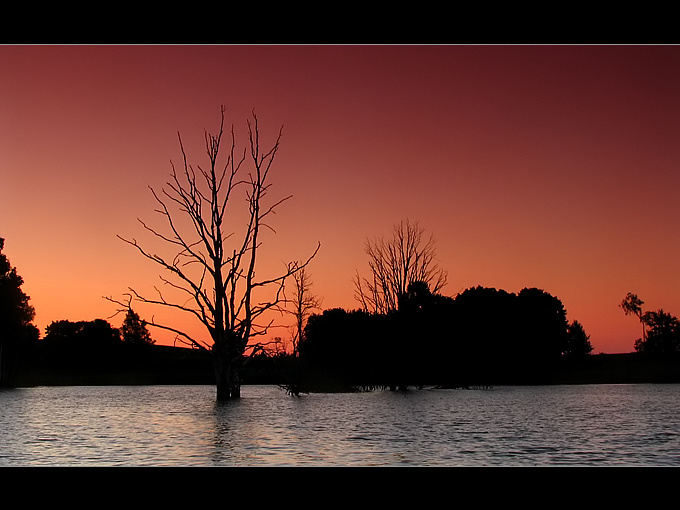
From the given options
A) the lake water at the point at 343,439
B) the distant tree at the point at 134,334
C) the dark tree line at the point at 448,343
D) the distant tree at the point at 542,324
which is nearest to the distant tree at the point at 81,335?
the distant tree at the point at 134,334

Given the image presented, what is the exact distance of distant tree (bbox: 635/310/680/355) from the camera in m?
75.3

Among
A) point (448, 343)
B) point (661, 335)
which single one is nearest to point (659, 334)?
Result: point (661, 335)

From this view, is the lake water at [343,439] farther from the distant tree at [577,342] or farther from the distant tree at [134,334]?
the distant tree at [134,334]

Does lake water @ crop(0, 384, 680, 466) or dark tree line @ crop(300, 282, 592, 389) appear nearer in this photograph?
lake water @ crop(0, 384, 680, 466)

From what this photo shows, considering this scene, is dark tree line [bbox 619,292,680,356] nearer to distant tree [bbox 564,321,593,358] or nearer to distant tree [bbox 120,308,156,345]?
distant tree [bbox 564,321,593,358]

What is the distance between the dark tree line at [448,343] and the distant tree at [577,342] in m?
0.54

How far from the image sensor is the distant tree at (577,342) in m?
65.9

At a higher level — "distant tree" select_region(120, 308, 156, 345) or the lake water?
"distant tree" select_region(120, 308, 156, 345)

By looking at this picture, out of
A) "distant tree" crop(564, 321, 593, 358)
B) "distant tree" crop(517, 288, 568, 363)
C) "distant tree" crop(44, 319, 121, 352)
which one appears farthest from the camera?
"distant tree" crop(44, 319, 121, 352)

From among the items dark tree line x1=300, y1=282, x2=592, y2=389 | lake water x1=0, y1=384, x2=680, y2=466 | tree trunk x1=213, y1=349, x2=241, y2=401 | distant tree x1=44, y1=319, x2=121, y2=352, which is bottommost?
lake water x1=0, y1=384, x2=680, y2=466

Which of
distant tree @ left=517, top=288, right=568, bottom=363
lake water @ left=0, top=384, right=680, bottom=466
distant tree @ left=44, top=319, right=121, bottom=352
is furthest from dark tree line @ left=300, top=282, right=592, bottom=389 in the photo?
distant tree @ left=44, top=319, right=121, bottom=352

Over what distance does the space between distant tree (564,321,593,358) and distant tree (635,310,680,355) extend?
19.3 feet
